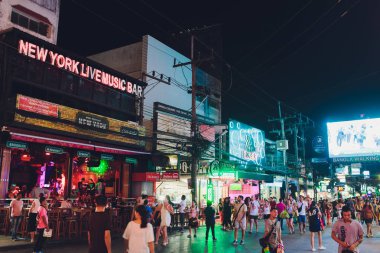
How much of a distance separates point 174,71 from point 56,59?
11114mm

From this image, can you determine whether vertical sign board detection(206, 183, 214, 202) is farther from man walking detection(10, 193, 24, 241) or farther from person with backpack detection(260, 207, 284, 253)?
person with backpack detection(260, 207, 284, 253)

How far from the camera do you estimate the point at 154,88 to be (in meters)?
25.8

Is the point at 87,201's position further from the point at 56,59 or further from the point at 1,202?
the point at 56,59

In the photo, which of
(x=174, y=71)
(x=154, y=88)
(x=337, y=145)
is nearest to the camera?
(x=154, y=88)

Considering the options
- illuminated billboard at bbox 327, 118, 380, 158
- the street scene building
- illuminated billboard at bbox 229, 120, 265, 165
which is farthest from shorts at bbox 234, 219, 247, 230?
illuminated billboard at bbox 327, 118, 380, 158

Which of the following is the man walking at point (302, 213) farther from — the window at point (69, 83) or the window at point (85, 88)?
the window at point (69, 83)

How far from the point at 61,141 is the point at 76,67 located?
14.5ft

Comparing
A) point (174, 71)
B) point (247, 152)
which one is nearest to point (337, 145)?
point (247, 152)

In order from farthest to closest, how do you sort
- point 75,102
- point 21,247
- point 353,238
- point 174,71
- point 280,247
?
point 174,71 < point 75,102 < point 21,247 < point 280,247 < point 353,238

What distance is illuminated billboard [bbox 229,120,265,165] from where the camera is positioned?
32375mm

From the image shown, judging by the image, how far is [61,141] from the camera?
719 inches

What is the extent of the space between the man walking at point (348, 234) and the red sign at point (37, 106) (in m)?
14.0

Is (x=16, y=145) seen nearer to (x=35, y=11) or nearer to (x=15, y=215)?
(x=15, y=215)

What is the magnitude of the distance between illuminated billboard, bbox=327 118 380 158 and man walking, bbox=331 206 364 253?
27080mm
